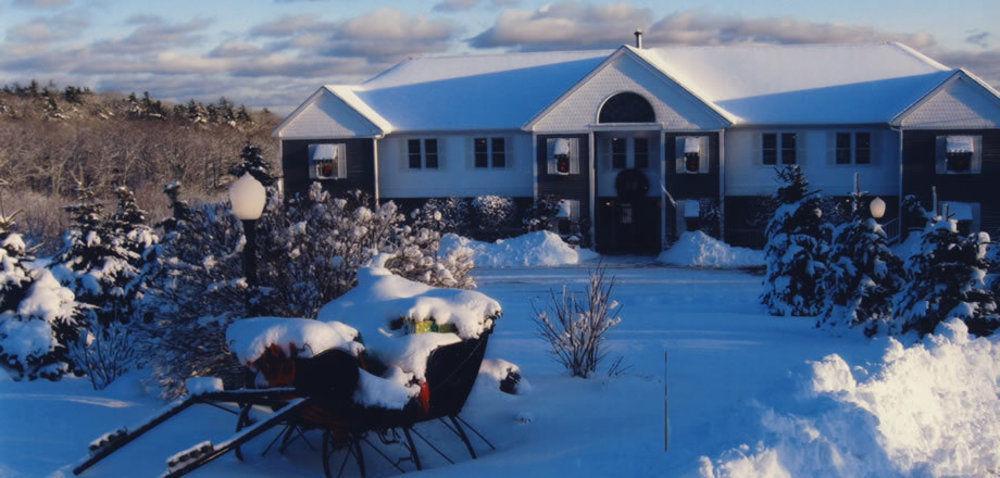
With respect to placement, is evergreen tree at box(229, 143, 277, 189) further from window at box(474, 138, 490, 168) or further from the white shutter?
window at box(474, 138, 490, 168)

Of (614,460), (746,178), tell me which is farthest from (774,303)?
(746,178)

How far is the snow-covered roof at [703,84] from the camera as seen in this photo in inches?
1351

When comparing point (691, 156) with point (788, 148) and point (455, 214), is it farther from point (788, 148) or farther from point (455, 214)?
point (455, 214)

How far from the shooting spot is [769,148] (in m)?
34.3

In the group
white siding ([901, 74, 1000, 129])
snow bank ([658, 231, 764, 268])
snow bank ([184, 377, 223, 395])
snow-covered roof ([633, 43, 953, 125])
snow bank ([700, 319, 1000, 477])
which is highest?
snow-covered roof ([633, 43, 953, 125])

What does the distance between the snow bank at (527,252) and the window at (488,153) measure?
3.84 metres

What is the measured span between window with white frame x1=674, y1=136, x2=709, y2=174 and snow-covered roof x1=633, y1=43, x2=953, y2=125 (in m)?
1.55

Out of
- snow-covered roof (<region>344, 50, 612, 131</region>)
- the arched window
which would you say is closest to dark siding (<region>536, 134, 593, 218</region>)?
the arched window

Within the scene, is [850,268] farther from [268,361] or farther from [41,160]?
[41,160]

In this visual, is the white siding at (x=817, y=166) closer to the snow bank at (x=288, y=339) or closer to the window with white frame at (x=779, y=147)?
the window with white frame at (x=779, y=147)

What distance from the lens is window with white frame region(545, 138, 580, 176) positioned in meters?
34.3

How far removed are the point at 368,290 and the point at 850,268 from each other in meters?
10.3

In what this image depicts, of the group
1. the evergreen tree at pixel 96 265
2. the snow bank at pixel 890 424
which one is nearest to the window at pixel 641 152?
the evergreen tree at pixel 96 265

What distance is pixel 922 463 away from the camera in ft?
23.9
